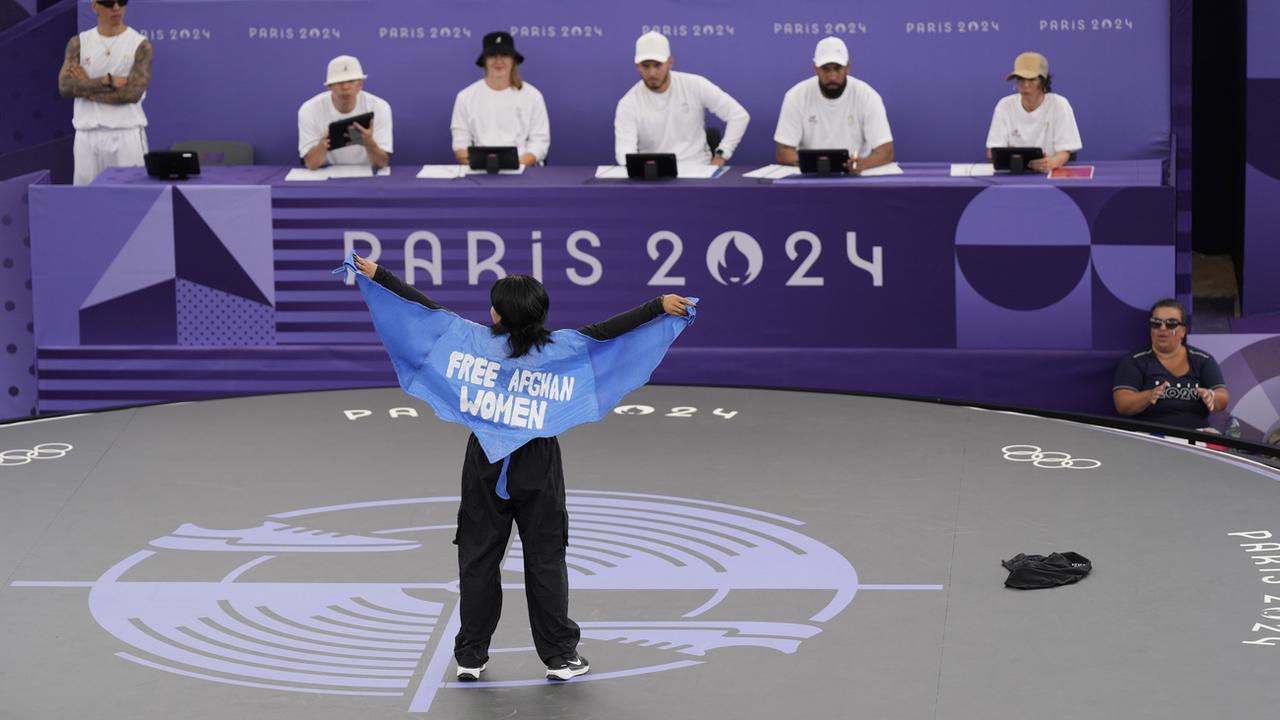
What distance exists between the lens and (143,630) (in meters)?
5.89

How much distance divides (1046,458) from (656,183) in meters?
3.49

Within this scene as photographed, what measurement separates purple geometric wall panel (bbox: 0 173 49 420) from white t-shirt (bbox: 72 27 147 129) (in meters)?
1.61

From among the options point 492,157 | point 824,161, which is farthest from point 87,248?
point 824,161

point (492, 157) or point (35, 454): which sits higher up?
point (492, 157)

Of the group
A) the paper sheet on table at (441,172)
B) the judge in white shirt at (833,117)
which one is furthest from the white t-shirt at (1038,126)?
the paper sheet on table at (441,172)

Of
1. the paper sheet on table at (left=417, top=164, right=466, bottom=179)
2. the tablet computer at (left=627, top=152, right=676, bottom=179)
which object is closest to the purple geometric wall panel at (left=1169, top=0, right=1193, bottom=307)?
the tablet computer at (left=627, top=152, right=676, bottom=179)

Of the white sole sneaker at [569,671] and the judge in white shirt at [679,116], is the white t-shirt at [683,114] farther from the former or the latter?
the white sole sneaker at [569,671]

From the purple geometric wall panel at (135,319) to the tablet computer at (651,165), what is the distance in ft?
9.42

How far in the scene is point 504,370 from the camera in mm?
5742

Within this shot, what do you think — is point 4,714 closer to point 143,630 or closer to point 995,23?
point 143,630

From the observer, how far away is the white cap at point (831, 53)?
11406 millimetres

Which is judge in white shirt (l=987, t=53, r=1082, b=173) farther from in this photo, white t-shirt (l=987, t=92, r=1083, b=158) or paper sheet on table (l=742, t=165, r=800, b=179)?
paper sheet on table (l=742, t=165, r=800, b=179)

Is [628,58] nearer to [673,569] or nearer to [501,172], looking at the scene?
[501,172]

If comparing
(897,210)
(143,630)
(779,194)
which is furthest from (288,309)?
(143,630)
